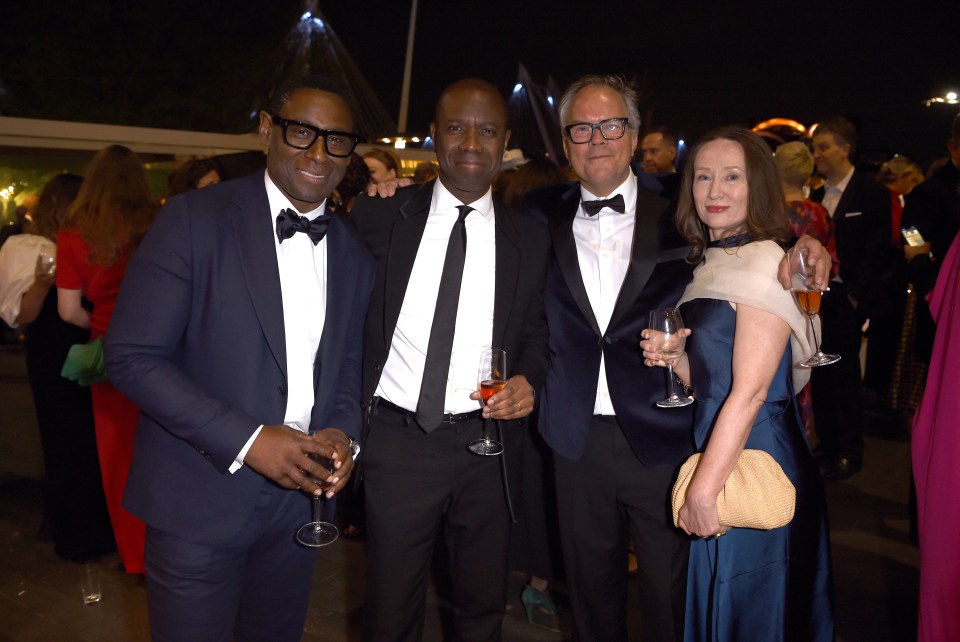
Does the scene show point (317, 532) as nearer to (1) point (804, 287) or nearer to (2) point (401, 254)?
(2) point (401, 254)

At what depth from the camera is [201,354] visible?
2.01 metres

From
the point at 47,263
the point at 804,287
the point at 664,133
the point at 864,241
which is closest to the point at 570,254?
the point at 804,287

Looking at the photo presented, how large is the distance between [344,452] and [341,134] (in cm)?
94

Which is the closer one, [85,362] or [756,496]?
[756,496]

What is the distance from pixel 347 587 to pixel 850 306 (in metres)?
4.27

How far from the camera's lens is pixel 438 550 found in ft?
15.1

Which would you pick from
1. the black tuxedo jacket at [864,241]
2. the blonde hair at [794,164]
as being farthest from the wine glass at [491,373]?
the black tuxedo jacket at [864,241]

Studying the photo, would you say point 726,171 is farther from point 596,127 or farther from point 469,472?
point 469,472

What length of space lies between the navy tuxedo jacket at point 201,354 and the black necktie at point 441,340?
0.62 m

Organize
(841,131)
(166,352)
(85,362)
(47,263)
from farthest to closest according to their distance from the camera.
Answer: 1. (841,131)
2. (47,263)
3. (85,362)
4. (166,352)

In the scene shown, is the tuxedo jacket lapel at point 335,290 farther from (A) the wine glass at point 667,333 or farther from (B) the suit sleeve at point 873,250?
(B) the suit sleeve at point 873,250

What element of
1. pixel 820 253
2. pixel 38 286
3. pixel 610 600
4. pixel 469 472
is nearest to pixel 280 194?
pixel 469 472

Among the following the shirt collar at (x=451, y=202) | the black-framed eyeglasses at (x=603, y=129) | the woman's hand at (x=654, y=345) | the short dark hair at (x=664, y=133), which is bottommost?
the woman's hand at (x=654, y=345)

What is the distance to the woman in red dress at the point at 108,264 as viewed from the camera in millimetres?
3795
